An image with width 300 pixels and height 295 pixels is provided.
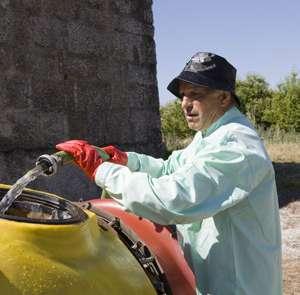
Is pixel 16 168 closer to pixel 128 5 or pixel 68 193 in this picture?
pixel 68 193

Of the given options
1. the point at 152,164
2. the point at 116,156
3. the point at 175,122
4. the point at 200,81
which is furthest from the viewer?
the point at 175,122

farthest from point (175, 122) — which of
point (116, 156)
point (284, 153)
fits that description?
point (116, 156)

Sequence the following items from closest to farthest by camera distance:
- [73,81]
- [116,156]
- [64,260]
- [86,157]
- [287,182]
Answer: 1. [64,260]
2. [86,157]
3. [116,156]
4. [73,81]
5. [287,182]

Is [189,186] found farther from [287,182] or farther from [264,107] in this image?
[264,107]

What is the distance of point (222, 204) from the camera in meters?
2.07

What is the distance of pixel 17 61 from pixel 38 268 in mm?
3373

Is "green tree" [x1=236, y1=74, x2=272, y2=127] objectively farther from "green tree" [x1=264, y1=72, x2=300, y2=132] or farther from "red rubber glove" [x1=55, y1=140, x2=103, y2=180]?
"red rubber glove" [x1=55, y1=140, x2=103, y2=180]

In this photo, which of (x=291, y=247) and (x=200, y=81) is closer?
(x=200, y=81)

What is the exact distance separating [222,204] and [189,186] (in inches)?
5.5

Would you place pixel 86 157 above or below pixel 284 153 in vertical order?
above

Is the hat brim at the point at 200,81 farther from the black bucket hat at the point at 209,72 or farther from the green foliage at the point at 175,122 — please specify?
the green foliage at the point at 175,122

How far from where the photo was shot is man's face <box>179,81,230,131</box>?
235cm

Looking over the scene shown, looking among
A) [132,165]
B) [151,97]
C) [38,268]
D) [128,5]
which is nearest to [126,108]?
[151,97]

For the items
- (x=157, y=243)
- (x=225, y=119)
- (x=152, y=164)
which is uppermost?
(x=225, y=119)
